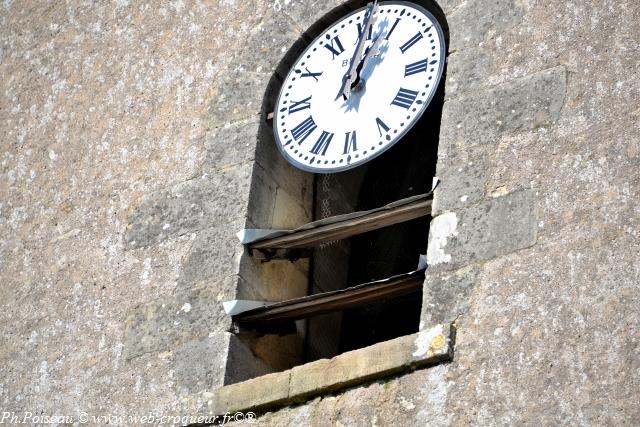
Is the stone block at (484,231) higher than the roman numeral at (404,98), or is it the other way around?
the roman numeral at (404,98)

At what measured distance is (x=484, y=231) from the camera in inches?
236

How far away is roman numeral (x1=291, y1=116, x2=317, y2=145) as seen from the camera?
6777 mm

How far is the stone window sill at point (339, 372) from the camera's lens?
19.0 ft

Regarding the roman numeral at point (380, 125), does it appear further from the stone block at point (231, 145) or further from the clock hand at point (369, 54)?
the stone block at point (231, 145)

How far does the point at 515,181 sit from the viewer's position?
6.03 meters

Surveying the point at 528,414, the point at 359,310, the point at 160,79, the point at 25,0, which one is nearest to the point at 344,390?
the point at 528,414

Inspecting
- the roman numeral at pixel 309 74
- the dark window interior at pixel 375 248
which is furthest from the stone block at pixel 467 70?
the roman numeral at pixel 309 74

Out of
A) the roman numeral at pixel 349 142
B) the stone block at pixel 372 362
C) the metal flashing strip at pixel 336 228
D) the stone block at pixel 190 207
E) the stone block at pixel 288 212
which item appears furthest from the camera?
the stone block at pixel 288 212

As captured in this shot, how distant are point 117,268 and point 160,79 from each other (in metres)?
0.88

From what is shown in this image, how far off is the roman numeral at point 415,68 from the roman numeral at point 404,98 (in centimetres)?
7

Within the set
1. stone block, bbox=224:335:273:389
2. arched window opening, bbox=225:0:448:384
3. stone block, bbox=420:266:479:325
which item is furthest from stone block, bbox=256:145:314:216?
stone block, bbox=420:266:479:325

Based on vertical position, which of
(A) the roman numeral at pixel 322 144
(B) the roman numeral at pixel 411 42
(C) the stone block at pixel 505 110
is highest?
(B) the roman numeral at pixel 411 42

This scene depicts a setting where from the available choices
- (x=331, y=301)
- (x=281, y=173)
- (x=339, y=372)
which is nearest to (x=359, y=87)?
(x=281, y=173)

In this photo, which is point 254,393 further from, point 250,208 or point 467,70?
point 467,70
